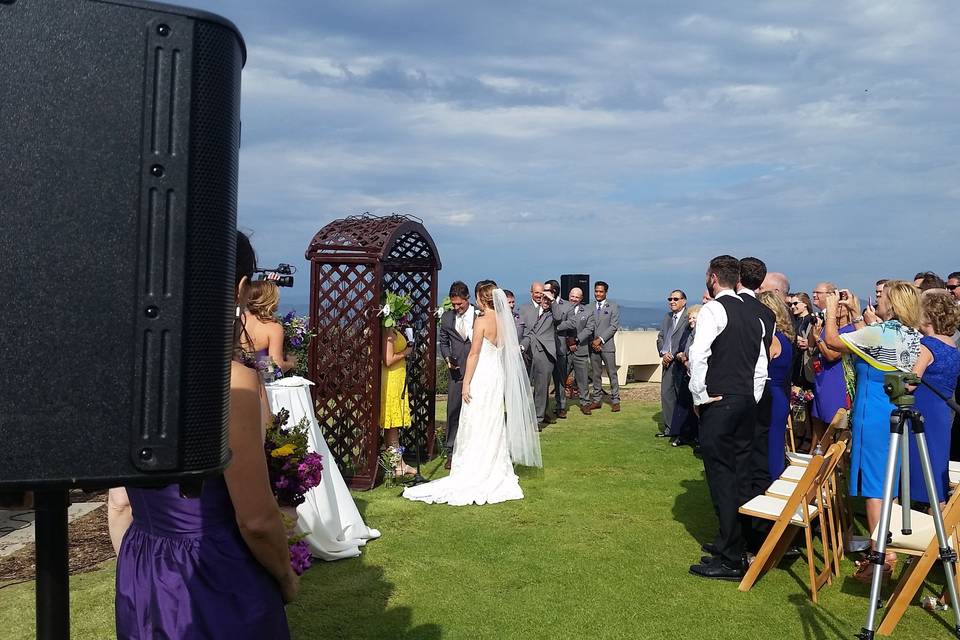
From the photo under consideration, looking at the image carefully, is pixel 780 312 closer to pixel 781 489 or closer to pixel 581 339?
pixel 781 489

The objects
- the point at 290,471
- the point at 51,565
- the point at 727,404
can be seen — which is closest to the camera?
the point at 51,565

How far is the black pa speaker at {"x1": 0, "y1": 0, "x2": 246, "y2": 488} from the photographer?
114cm

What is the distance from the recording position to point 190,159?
1.23m

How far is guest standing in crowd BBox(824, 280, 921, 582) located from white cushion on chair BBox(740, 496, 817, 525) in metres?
0.40

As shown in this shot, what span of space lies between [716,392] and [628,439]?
18.0 ft

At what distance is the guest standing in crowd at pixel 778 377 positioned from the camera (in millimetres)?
6430

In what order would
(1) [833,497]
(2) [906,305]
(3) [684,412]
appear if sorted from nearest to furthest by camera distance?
1. (2) [906,305]
2. (1) [833,497]
3. (3) [684,412]

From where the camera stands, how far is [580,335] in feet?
42.5

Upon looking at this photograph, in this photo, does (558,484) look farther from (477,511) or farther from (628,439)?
(628,439)

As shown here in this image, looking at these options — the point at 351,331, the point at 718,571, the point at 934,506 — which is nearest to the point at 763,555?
the point at 718,571

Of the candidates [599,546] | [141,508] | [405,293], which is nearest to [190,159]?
[141,508]

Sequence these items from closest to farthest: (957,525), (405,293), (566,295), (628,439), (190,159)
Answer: (190,159)
(957,525)
(405,293)
(628,439)
(566,295)

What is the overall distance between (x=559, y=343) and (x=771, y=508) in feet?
25.7

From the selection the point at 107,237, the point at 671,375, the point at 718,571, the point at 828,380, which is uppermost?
the point at 107,237
